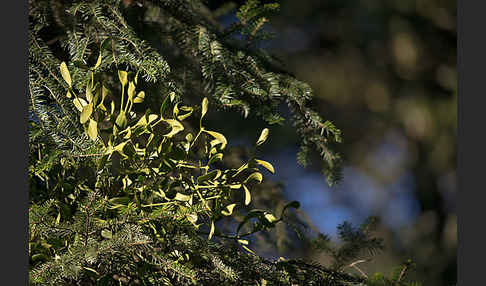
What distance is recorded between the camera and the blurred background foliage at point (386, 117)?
143cm

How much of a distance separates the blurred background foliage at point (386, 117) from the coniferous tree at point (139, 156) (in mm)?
911

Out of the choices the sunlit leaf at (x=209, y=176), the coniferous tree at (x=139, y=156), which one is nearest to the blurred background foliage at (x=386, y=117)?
the coniferous tree at (x=139, y=156)

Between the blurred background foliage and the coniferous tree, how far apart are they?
2.99 feet

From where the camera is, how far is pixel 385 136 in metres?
1.70

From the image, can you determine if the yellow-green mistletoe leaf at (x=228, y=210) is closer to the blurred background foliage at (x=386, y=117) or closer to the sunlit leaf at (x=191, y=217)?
the sunlit leaf at (x=191, y=217)

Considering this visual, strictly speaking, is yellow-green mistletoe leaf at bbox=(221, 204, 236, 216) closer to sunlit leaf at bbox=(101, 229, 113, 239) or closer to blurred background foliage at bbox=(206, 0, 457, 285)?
sunlit leaf at bbox=(101, 229, 113, 239)

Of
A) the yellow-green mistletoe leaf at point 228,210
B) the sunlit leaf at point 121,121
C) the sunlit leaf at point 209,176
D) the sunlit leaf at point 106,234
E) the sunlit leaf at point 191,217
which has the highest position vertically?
the sunlit leaf at point 121,121

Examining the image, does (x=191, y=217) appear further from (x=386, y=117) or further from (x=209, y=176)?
(x=386, y=117)

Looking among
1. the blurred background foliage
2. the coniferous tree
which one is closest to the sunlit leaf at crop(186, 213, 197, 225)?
the coniferous tree

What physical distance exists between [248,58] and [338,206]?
1.22 metres

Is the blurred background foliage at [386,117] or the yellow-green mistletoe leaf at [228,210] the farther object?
the blurred background foliage at [386,117]

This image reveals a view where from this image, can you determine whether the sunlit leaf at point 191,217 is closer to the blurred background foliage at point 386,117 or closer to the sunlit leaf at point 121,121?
the sunlit leaf at point 121,121

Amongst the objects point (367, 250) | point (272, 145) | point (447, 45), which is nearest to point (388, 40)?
point (447, 45)

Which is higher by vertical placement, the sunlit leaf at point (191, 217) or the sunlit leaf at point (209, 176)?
the sunlit leaf at point (209, 176)
